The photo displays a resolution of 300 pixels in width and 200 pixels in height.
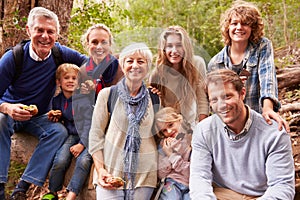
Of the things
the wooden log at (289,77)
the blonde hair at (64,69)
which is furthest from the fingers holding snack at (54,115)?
the wooden log at (289,77)

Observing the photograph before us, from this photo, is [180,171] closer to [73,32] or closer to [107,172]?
[107,172]

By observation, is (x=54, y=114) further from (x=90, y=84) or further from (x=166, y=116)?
(x=166, y=116)

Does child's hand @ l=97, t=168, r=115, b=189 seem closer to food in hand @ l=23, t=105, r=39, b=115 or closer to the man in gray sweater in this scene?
the man in gray sweater

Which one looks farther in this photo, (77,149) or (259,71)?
(77,149)

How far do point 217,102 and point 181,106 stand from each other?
13.8 inches

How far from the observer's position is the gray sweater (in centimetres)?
202

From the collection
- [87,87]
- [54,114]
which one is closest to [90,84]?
[87,87]

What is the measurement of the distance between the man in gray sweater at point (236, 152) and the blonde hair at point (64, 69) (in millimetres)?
1026

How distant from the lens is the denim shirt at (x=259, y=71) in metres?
2.39

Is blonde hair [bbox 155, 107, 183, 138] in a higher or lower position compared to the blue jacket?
lower

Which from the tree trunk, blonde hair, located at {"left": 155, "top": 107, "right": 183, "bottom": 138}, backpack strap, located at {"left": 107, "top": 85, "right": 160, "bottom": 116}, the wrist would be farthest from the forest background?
the wrist

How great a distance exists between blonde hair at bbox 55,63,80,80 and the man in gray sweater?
A: 3.37ft

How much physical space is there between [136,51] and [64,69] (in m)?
0.74

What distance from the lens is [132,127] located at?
2336 mm
